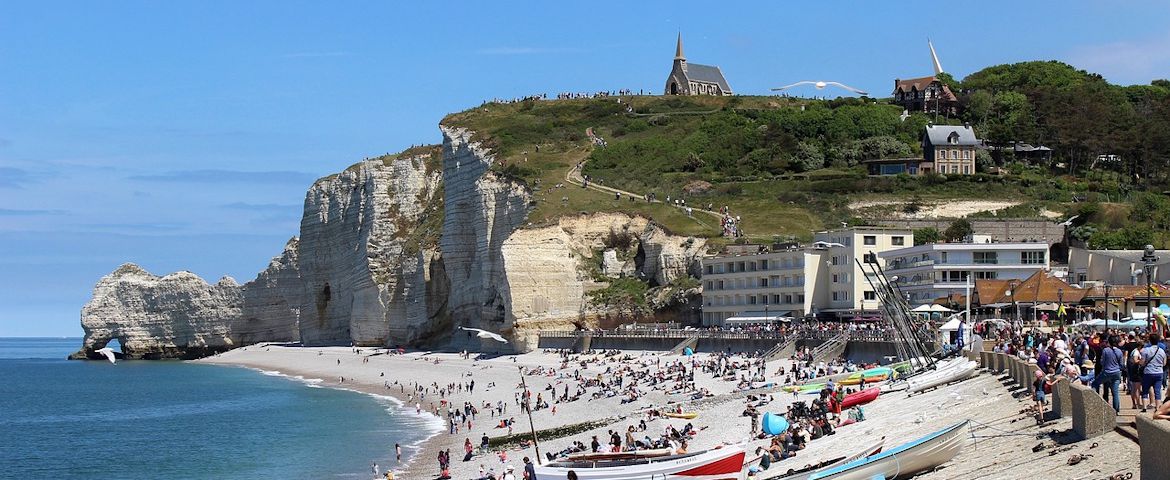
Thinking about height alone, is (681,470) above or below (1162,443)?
below

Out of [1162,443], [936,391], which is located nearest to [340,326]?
[936,391]

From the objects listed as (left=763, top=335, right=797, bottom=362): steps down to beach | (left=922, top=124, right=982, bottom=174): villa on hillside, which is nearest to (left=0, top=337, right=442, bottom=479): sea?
(left=763, top=335, right=797, bottom=362): steps down to beach

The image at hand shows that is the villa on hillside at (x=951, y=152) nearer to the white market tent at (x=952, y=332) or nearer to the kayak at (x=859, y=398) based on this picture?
the white market tent at (x=952, y=332)

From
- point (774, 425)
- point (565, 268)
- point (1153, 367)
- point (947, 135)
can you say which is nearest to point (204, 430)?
point (565, 268)

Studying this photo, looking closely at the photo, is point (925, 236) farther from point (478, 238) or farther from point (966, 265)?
point (478, 238)

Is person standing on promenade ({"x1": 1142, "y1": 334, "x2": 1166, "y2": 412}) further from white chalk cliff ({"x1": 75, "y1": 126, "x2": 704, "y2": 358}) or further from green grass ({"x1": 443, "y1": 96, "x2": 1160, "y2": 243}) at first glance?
green grass ({"x1": 443, "y1": 96, "x2": 1160, "y2": 243})

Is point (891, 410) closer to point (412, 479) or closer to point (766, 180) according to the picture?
point (412, 479)

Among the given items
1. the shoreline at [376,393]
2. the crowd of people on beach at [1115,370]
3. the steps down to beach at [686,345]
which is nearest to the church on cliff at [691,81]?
the shoreline at [376,393]

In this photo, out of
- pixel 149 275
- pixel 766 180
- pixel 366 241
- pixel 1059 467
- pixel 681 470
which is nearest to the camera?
pixel 1059 467

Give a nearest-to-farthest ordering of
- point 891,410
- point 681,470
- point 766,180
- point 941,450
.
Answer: point 941,450 → point 681,470 → point 891,410 → point 766,180
